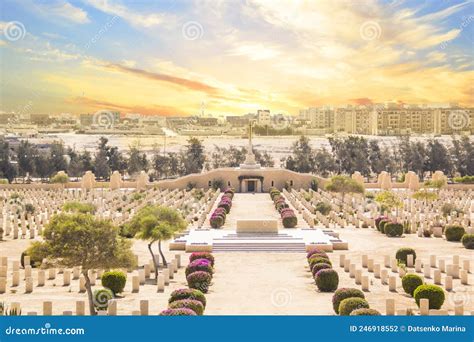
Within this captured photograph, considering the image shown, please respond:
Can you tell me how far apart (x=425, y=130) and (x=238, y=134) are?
5293 cm

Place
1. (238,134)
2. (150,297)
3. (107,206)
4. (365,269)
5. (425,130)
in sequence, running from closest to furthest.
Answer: (150,297), (365,269), (107,206), (425,130), (238,134)

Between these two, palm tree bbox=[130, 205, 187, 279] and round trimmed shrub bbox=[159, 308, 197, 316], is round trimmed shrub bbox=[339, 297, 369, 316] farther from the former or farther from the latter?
palm tree bbox=[130, 205, 187, 279]

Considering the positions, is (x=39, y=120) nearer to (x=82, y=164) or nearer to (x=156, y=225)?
(x=82, y=164)

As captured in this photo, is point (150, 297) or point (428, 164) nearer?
point (150, 297)

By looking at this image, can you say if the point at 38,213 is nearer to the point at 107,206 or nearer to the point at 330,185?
the point at 107,206

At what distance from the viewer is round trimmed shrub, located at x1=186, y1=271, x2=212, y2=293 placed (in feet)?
76.1

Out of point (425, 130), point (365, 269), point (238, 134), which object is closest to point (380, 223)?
point (365, 269)

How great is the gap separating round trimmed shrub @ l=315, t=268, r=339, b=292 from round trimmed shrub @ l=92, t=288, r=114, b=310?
7145mm

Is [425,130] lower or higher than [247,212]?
higher

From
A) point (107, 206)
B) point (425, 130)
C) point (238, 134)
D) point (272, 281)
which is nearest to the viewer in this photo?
point (272, 281)

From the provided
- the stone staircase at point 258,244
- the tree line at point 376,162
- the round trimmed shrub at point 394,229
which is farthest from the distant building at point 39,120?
the stone staircase at point 258,244

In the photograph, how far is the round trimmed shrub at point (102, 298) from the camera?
20484 mm

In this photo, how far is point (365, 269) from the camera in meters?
28.5

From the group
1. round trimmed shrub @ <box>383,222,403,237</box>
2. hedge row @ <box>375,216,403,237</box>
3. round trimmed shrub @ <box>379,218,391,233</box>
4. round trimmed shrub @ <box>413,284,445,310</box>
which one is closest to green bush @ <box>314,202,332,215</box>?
round trimmed shrub @ <box>379,218,391,233</box>
